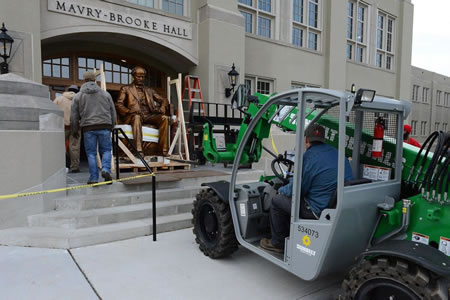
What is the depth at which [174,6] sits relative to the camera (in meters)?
9.70

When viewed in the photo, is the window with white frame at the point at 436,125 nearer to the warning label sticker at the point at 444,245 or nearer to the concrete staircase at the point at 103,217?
the concrete staircase at the point at 103,217

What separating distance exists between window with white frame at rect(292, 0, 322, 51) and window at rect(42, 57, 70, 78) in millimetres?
Result: 8760

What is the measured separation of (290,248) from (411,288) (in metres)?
0.98

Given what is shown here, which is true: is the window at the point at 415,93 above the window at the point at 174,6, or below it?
below

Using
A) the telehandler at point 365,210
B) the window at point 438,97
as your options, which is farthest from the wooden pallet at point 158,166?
the window at point 438,97

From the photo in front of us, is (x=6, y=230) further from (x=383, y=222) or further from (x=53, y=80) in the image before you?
(x=53, y=80)

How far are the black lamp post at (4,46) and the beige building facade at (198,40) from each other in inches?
8.4

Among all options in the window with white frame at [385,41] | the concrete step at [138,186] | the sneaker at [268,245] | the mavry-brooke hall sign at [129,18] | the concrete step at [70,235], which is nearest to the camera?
the sneaker at [268,245]

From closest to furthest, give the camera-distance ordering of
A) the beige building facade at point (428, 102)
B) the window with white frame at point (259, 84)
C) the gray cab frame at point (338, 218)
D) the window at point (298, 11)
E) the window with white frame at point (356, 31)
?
the gray cab frame at point (338, 218), the window with white frame at point (259, 84), the window at point (298, 11), the window with white frame at point (356, 31), the beige building facade at point (428, 102)

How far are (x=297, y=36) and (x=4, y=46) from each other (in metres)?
10.5

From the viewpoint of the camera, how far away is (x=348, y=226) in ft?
8.36

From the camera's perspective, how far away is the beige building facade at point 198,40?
7617mm

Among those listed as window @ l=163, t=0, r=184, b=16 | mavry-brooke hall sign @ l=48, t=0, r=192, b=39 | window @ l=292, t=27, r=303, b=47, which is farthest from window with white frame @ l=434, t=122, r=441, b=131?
window @ l=163, t=0, r=184, b=16

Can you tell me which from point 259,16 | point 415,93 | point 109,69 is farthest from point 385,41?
point 109,69
